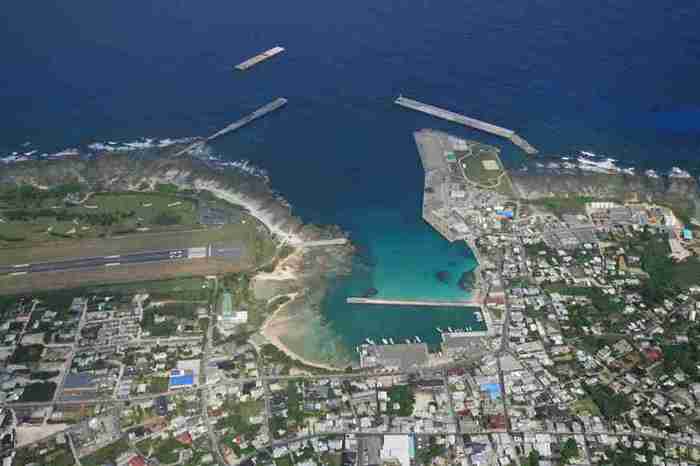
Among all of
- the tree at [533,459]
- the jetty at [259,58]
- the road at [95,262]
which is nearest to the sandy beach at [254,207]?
the road at [95,262]

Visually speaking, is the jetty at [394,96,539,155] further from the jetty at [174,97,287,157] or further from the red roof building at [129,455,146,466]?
the red roof building at [129,455,146,466]

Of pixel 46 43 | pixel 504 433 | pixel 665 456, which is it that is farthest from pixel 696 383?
pixel 46 43

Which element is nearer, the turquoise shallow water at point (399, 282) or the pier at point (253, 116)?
the turquoise shallow water at point (399, 282)

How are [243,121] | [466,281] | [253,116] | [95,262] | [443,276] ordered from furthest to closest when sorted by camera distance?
1. [253,116]
2. [243,121]
3. [95,262]
4. [443,276]
5. [466,281]

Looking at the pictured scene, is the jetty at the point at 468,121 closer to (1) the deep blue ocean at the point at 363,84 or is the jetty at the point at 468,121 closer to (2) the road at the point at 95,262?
(1) the deep blue ocean at the point at 363,84

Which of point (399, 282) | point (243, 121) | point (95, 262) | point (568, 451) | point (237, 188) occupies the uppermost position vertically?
point (243, 121)

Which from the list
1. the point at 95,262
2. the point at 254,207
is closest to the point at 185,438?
the point at 95,262

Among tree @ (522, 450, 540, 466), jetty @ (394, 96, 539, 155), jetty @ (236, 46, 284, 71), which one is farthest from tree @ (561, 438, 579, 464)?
jetty @ (236, 46, 284, 71)

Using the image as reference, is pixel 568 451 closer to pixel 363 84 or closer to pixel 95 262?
pixel 95 262
